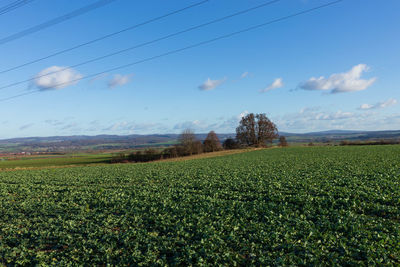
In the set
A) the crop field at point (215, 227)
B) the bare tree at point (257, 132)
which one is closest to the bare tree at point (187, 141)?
the bare tree at point (257, 132)

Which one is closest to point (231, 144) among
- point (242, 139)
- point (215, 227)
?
point (242, 139)

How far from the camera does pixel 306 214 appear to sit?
12727mm

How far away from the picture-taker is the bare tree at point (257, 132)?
315 feet

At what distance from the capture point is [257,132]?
97.4 m

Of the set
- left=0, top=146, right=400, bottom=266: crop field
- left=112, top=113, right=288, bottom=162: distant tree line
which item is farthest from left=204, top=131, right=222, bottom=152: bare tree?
left=0, top=146, right=400, bottom=266: crop field

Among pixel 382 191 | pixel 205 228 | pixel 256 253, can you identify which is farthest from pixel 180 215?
pixel 382 191

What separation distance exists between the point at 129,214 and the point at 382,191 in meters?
15.8

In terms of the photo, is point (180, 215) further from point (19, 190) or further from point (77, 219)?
point (19, 190)

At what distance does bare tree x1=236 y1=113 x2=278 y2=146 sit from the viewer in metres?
95.9

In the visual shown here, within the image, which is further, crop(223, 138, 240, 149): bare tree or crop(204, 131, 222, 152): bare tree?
crop(223, 138, 240, 149): bare tree

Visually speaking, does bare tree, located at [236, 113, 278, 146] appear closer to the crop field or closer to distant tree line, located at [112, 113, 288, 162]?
distant tree line, located at [112, 113, 288, 162]

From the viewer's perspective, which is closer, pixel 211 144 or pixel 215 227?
pixel 215 227

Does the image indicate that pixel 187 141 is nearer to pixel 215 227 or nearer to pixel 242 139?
pixel 242 139

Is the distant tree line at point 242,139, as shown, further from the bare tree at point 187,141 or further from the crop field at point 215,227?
the crop field at point 215,227
